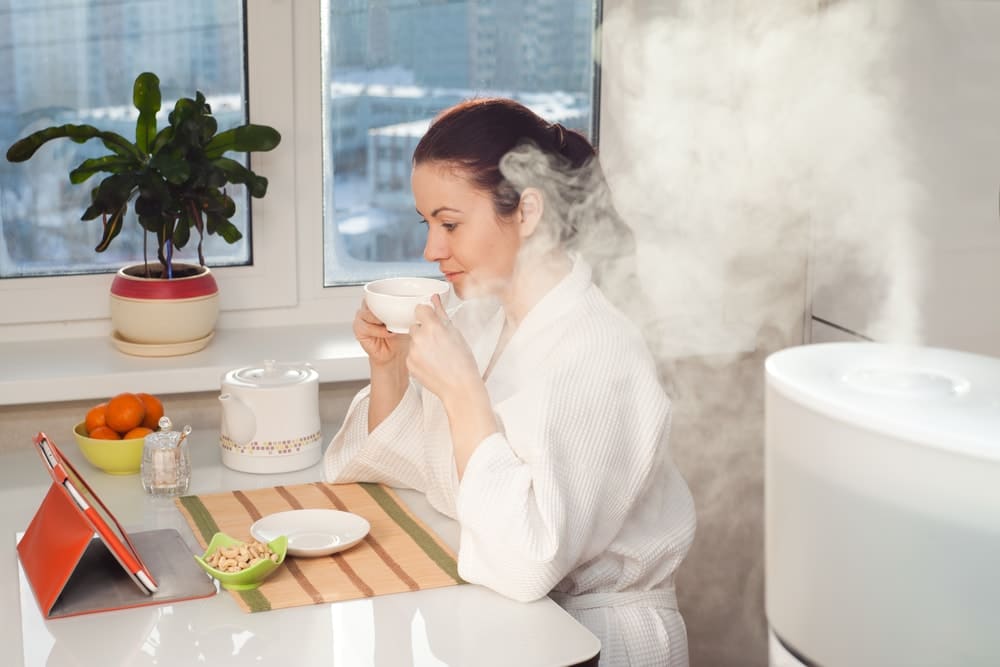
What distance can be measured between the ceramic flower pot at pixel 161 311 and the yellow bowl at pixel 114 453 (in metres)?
0.33

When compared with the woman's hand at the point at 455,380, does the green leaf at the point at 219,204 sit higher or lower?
higher

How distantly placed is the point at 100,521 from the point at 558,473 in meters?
0.55

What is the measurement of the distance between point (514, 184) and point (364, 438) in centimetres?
47

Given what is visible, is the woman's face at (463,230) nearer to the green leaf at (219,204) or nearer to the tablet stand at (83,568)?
the tablet stand at (83,568)

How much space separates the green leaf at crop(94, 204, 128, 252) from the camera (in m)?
2.20

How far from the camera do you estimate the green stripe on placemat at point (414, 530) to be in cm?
156

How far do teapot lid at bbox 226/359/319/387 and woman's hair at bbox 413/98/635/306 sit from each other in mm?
447

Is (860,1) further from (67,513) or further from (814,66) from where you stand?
(67,513)

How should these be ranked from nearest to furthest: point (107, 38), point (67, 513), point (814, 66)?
point (67, 513), point (107, 38), point (814, 66)

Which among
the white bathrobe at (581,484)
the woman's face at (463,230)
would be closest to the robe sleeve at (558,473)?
the white bathrobe at (581,484)

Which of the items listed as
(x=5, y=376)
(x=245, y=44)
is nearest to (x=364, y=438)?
(x=5, y=376)

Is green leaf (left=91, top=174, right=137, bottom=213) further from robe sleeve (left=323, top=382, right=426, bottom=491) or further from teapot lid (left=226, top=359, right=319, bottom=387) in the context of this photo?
robe sleeve (left=323, top=382, right=426, bottom=491)

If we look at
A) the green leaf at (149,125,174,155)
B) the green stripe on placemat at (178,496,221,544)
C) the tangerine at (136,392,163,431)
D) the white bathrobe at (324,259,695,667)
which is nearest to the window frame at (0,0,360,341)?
the green leaf at (149,125,174,155)

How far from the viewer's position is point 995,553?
836 mm
